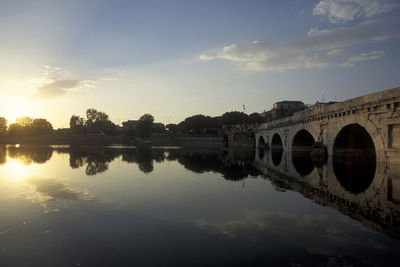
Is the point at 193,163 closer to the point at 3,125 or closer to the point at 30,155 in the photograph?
the point at 30,155

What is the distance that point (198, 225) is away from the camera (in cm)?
1154

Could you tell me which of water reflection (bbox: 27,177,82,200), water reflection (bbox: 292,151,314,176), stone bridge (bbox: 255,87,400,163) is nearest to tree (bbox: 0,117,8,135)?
stone bridge (bbox: 255,87,400,163)

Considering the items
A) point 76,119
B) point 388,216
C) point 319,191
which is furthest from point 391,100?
point 76,119

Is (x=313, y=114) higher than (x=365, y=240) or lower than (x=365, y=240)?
higher

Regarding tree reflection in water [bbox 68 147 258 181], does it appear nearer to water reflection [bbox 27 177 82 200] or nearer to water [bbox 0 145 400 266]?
water reflection [bbox 27 177 82 200]

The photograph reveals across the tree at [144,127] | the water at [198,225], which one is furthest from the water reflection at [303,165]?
the tree at [144,127]

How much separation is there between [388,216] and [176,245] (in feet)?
31.5

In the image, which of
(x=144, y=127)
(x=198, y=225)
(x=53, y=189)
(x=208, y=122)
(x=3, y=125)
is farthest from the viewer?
(x=3, y=125)

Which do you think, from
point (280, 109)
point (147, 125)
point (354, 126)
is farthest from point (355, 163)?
point (147, 125)

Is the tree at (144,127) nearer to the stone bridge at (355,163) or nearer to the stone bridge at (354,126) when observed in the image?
the stone bridge at (354,126)

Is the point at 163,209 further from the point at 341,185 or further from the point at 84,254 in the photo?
the point at 341,185

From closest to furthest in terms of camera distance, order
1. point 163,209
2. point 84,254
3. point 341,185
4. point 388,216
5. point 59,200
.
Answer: point 84,254 < point 388,216 < point 163,209 < point 59,200 < point 341,185

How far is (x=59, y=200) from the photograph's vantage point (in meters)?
16.0

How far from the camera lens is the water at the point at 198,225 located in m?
8.45
